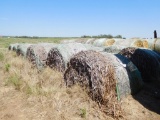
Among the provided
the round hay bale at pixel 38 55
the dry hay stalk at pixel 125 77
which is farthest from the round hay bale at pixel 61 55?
the dry hay stalk at pixel 125 77

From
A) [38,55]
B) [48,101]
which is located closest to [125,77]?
[48,101]

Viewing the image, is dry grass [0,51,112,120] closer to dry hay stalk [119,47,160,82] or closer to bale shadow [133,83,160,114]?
bale shadow [133,83,160,114]

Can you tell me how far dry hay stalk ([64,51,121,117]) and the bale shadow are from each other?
3.47ft

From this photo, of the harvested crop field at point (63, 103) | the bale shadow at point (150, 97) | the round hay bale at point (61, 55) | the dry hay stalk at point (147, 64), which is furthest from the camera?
the round hay bale at point (61, 55)

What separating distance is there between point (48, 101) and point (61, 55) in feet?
10.9

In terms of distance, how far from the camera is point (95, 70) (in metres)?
6.72

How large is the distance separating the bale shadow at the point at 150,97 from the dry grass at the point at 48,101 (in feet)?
5.11

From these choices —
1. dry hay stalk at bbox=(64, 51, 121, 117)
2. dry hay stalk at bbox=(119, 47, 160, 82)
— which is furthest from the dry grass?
dry hay stalk at bbox=(119, 47, 160, 82)

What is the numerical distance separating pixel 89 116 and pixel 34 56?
7197 millimetres

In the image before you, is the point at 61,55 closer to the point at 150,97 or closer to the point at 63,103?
the point at 63,103

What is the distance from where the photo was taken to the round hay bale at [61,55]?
9.75 m

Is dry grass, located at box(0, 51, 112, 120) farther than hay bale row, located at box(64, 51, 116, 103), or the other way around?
hay bale row, located at box(64, 51, 116, 103)

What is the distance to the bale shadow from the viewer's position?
22.0ft

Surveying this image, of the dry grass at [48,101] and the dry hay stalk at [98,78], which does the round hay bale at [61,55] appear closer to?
the dry grass at [48,101]
